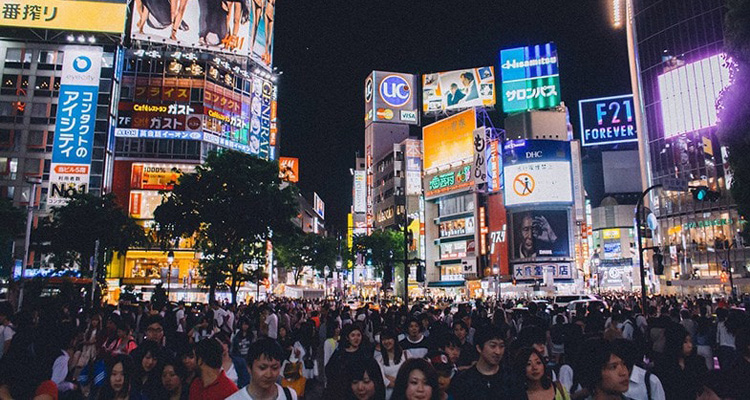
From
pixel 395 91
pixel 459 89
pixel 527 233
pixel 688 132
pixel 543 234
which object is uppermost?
pixel 395 91

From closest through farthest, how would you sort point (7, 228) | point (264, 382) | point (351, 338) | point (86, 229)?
point (264, 382) < point (351, 338) < point (7, 228) < point (86, 229)

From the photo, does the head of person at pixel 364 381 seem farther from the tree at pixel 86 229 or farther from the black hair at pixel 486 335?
the tree at pixel 86 229

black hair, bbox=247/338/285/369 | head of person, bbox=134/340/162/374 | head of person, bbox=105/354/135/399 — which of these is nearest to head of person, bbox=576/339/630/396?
black hair, bbox=247/338/285/369

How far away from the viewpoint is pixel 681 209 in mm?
73938

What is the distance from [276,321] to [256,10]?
56.3m

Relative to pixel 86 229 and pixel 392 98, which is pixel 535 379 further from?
pixel 392 98

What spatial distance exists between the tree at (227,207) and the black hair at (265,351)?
90.0ft

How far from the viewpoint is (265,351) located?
461 cm

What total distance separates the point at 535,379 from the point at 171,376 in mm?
3661

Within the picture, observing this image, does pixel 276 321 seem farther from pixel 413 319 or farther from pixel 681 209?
pixel 681 209

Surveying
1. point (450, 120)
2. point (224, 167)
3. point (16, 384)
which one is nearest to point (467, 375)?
point (16, 384)

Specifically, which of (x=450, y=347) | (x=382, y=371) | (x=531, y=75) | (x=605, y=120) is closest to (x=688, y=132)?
(x=531, y=75)

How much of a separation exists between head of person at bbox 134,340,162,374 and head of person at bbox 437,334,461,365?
3.80m

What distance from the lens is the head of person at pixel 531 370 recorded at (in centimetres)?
518
